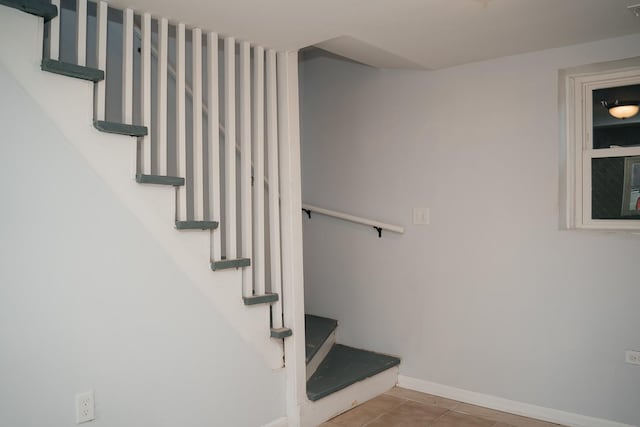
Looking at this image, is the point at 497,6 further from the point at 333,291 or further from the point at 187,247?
the point at 333,291

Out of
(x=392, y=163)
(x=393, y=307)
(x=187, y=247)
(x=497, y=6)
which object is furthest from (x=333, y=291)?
(x=497, y=6)

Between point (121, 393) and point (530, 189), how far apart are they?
245 centimetres

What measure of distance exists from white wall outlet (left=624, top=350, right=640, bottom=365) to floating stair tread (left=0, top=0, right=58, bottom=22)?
10.4 ft

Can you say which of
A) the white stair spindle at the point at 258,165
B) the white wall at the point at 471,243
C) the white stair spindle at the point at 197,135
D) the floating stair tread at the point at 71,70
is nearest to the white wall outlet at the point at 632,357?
the white wall at the point at 471,243

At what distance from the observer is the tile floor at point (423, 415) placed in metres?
3.00

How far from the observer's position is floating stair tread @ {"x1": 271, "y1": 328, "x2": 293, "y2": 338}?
9.25 feet

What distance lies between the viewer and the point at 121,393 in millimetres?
2219

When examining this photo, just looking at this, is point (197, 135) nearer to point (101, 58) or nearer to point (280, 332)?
point (101, 58)

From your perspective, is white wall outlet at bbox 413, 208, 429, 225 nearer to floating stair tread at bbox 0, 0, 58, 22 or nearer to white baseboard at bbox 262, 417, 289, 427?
white baseboard at bbox 262, 417, 289, 427

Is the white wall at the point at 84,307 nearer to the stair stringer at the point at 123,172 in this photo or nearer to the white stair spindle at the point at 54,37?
the stair stringer at the point at 123,172

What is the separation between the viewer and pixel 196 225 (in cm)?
247

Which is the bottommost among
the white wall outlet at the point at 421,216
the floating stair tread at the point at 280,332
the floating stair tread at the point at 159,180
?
the floating stair tread at the point at 280,332

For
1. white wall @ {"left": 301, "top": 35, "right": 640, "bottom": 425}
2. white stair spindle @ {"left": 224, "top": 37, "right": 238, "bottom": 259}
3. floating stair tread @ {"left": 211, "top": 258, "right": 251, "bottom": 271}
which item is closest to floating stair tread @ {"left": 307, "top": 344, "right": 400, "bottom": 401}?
white wall @ {"left": 301, "top": 35, "right": 640, "bottom": 425}

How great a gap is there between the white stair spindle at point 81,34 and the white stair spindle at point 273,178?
1.01 m
